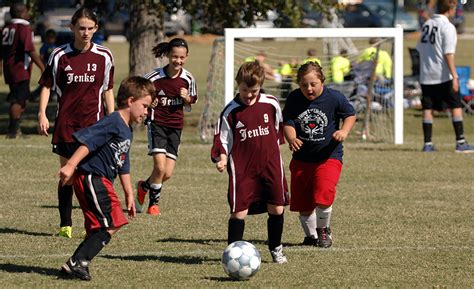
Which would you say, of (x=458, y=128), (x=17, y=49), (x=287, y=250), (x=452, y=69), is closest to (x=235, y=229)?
(x=287, y=250)

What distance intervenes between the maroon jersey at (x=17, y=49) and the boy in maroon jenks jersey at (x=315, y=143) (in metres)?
9.04

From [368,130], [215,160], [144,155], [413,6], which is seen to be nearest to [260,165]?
[215,160]

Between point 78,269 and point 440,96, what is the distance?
9.86 metres

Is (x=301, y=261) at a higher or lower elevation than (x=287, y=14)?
lower

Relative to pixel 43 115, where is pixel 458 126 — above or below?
below

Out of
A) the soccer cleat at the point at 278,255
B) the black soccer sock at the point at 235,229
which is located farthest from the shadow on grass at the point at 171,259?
the soccer cleat at the point at 278,255

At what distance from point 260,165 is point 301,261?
82 centimetres

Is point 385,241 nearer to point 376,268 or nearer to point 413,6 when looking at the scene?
point 376,268

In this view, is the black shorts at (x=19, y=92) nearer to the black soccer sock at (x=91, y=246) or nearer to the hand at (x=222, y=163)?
the hand at (x=222, y=163)

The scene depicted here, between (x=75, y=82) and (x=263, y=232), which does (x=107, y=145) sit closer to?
(x=75, y=82)

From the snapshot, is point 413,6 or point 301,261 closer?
point 301,261

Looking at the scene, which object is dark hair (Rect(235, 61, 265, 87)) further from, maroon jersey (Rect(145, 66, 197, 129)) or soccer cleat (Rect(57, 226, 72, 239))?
maroon jersey (Rect(145, 66, 197, 129))

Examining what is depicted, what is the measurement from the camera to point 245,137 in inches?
316

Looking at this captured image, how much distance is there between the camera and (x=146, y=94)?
7.46 metres
